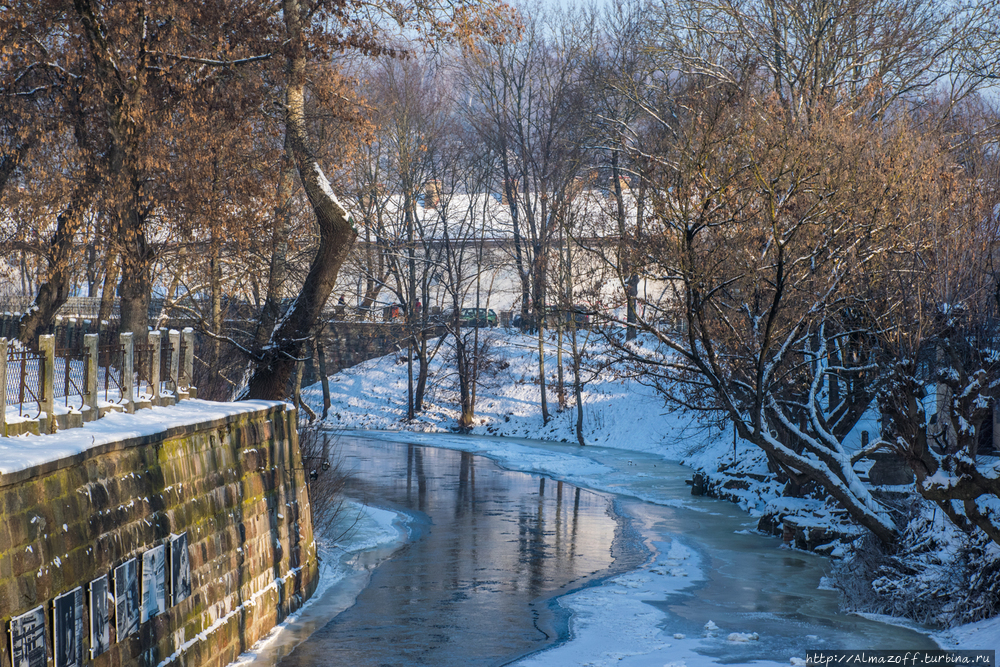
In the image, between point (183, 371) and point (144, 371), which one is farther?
point (183, 371)

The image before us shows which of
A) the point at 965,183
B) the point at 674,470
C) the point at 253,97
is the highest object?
the point at 253,97

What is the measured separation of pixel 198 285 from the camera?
75.2ft

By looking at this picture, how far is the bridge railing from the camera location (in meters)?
7.29

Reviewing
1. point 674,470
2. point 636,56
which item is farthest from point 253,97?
point 636,56

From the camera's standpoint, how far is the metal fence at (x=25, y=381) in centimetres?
730

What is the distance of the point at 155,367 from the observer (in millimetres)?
10172

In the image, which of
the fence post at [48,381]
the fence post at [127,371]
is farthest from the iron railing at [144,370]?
the fence post at [48,381]

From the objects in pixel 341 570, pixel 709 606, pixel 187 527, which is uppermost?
pixel 187 527

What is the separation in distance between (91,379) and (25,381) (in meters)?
0.98

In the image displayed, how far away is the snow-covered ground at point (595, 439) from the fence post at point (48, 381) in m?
6.08

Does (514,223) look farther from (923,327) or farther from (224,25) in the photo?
(923,327)

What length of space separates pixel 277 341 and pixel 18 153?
546cm

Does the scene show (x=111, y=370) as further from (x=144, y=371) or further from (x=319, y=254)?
(x=319, y=254)

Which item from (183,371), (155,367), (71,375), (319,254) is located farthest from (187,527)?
(319,254)
